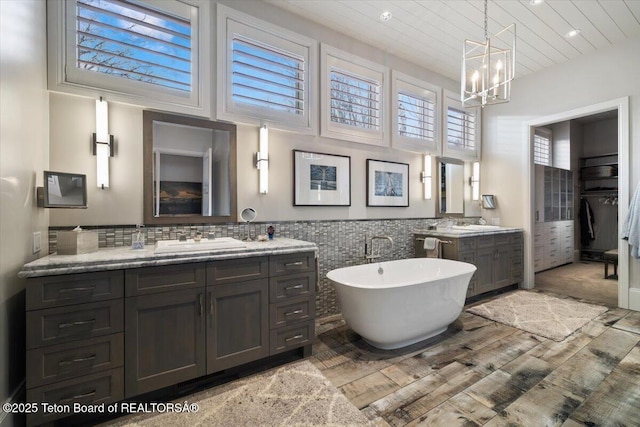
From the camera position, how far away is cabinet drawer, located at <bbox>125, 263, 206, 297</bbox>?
1622 millimetres

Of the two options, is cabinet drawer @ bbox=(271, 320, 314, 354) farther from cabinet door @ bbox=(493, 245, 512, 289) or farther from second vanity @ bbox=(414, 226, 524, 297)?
cabinet door @ bbox=(493, 245, 512, 289)

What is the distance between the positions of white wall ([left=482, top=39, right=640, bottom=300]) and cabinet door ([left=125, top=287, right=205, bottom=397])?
15.6ft

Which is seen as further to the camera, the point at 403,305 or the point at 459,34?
the point at 459,34

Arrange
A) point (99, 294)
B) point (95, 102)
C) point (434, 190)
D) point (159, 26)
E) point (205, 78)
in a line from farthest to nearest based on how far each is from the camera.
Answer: point (434, 190) < point (205, 78) < point (159, 26) < point (95, 102) < point (99, 294)

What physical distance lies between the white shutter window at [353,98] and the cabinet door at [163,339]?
2200 mm

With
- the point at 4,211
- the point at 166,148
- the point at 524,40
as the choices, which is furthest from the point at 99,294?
the point at 524,40

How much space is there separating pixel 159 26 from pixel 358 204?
257 cm

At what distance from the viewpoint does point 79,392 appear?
58.6 inches

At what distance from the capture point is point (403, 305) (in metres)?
2.25

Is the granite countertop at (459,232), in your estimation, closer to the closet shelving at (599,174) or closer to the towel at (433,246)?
the towel at (433,246)

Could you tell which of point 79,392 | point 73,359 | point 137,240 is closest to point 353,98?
point 137,240

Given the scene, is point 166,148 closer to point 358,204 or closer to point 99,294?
point 99,294

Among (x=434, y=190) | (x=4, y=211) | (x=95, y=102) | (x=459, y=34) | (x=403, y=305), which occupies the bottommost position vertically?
(x=403, y=305)

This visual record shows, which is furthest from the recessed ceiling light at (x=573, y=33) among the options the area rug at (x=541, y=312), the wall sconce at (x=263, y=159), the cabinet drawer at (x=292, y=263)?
the cabinet drawer at (x=292, y=263)
